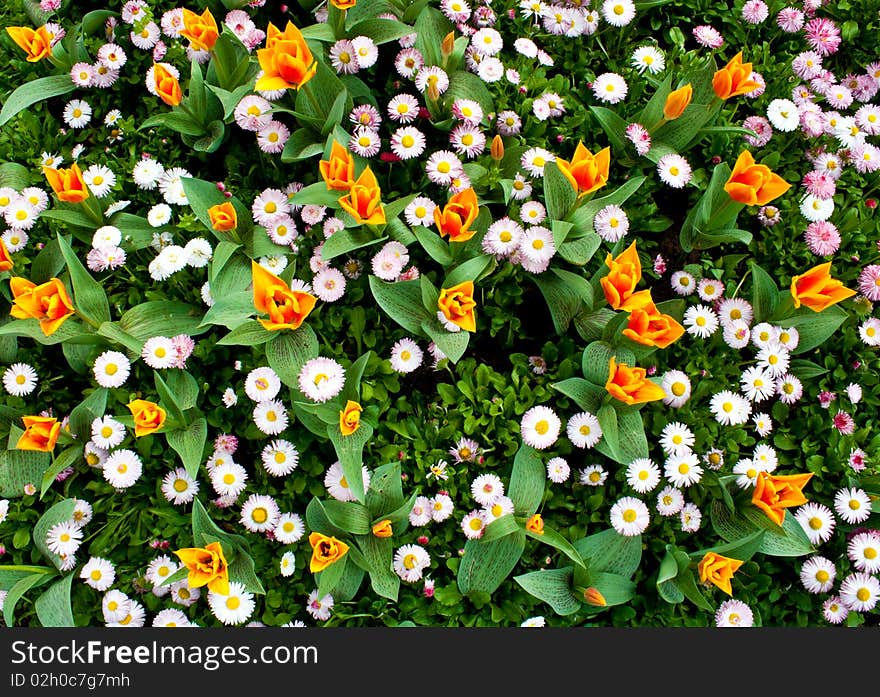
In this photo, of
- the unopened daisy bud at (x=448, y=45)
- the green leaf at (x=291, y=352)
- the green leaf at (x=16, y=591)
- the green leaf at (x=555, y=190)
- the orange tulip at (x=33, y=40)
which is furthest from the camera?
the orange tulip at (x=33, y=40)

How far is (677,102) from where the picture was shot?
227cm

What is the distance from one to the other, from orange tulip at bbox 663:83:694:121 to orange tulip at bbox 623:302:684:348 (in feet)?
2.31

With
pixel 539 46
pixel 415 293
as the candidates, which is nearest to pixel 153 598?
pixel 415 293

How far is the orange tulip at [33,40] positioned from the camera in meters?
2.53

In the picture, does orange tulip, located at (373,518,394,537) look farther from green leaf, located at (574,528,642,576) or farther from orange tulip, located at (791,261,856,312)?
orange tulip, located at (791,261,856,312)

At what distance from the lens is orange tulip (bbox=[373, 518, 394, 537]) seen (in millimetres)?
2016

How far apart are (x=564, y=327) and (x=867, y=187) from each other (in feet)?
4.08

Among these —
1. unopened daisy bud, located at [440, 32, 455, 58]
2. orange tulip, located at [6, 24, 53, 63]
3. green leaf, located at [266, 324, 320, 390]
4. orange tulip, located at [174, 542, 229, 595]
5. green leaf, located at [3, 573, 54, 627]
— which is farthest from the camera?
orange tulip, located at [6, 24, 53, 63]

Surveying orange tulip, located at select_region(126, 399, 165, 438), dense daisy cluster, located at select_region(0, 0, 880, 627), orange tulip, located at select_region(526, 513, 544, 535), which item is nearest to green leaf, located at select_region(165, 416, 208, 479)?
dense daisy cluster, located at select_region(0, 0, 880, 627)

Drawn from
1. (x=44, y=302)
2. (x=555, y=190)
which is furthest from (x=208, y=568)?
(x=555, y=190)

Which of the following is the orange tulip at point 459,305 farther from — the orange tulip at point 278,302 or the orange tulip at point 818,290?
the orange tulip at point 818,290

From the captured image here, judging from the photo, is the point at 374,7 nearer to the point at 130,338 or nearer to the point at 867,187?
the point at 130,338

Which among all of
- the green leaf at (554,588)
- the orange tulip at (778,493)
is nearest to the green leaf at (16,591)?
the green leaf at (554,588)

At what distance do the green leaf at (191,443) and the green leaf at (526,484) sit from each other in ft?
2.82
